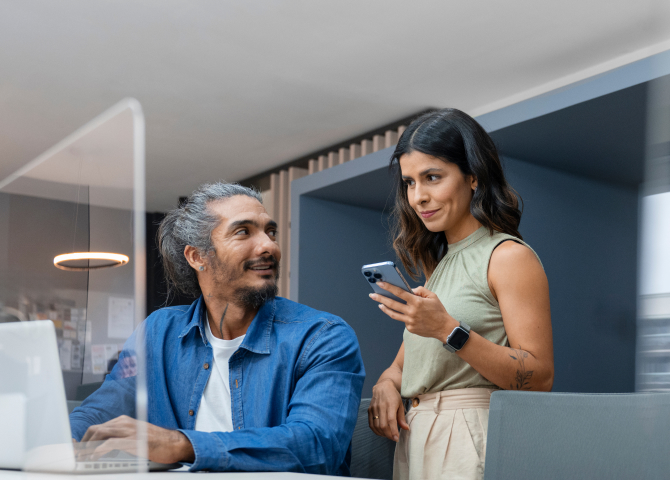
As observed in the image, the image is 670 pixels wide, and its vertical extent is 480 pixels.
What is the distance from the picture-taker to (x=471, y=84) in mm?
3797

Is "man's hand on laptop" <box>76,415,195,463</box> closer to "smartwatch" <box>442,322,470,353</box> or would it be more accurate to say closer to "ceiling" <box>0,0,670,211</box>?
"smartwatch" <box>442,322,470,353</box>

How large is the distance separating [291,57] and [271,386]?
254 cm

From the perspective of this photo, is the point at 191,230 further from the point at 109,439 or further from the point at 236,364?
the point at 109,439

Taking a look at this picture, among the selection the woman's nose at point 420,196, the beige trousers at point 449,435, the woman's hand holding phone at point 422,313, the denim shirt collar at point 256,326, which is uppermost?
the woman's nose at point 420,196

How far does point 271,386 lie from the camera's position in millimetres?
1333

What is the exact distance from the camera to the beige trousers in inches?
47.8

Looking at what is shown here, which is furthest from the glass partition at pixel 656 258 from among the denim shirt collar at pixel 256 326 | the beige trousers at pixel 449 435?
the denim shirt collar at pixel 256 326

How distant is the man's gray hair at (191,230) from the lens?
168cm

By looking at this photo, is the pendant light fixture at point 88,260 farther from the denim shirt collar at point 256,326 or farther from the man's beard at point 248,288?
the man's beard at point 248,288

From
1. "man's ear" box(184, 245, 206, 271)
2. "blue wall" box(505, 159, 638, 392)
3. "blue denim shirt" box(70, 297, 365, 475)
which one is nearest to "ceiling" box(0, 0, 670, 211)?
"blue wall" box(505, 159, 638, 392)

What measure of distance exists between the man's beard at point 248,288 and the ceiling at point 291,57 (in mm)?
1330

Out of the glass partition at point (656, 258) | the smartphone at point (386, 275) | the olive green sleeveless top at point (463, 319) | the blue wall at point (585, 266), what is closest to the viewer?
the glass partition at point (656, 258)

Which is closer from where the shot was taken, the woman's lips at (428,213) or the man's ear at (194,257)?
the woman's lips at (428,213)

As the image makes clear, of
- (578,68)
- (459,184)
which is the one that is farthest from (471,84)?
(459,184)
